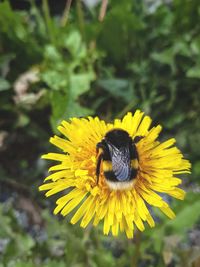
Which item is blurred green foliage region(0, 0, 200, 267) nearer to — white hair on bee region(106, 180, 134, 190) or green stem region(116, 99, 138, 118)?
green stem region(116, 99, 138, 118)

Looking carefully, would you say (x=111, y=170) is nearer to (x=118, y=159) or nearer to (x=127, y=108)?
(x=118, y=159)

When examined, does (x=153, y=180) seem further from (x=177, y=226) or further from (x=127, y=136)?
(x=177, y=226)

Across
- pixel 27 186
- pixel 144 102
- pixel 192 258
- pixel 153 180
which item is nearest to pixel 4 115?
pixel 27 186

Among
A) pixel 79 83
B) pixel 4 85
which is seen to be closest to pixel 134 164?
pixel 79 83

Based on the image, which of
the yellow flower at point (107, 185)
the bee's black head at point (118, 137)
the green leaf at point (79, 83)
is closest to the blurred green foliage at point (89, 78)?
the green leaf at point (79, 83)

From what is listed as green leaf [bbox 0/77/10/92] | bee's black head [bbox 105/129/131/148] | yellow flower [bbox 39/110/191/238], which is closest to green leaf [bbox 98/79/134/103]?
green leaf [bbox 0/77/10/92]

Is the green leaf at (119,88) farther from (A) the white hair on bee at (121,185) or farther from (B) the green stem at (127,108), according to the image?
(A) the white hair on bee at (121,185)
